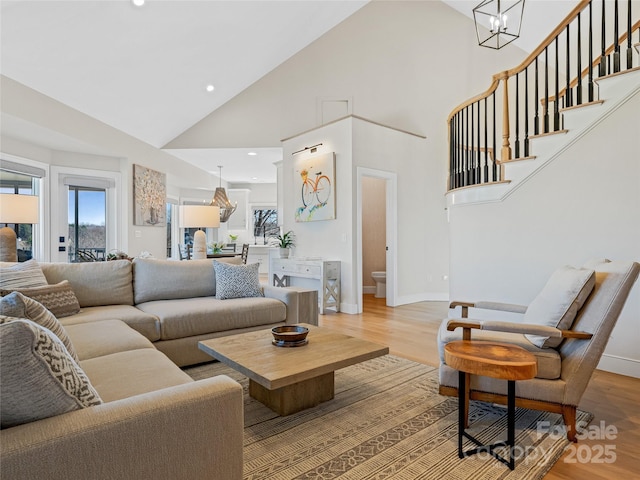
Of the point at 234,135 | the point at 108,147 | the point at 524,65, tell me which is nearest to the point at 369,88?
the point at 234,135

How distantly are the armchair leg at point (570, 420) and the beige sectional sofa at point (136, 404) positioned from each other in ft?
5.51

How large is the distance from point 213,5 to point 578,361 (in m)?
5.07

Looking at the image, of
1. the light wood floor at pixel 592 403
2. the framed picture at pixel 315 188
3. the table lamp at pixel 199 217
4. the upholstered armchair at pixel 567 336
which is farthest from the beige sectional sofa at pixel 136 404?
the framed picture at pixel 315 188

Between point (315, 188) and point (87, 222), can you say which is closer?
point (315, 188)

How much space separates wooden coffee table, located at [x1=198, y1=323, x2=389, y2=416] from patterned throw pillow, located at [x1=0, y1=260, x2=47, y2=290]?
1423 millimetres

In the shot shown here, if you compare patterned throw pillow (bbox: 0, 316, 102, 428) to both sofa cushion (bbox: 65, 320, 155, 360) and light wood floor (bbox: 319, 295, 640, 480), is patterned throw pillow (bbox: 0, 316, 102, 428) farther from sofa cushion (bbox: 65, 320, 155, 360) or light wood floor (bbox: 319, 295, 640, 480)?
light wood floor (bbox: 319, 295, 640, 480)

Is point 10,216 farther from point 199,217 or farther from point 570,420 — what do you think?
point 570,420

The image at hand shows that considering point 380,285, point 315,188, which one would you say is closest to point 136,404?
point 315,188

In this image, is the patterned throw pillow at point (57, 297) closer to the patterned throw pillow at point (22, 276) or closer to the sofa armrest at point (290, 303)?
the patterned throw pillow at point (22, 276)

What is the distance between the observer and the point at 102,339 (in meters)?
2.09

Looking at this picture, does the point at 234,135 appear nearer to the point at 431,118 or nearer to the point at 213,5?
the point at 213,5

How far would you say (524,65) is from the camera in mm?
3402

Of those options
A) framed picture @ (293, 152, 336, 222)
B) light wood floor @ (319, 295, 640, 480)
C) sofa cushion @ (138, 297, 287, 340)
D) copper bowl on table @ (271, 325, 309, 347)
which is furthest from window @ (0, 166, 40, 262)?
copper bowl on table @ (271, 325, 309, 347)

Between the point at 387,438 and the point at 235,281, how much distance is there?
2023 mm
